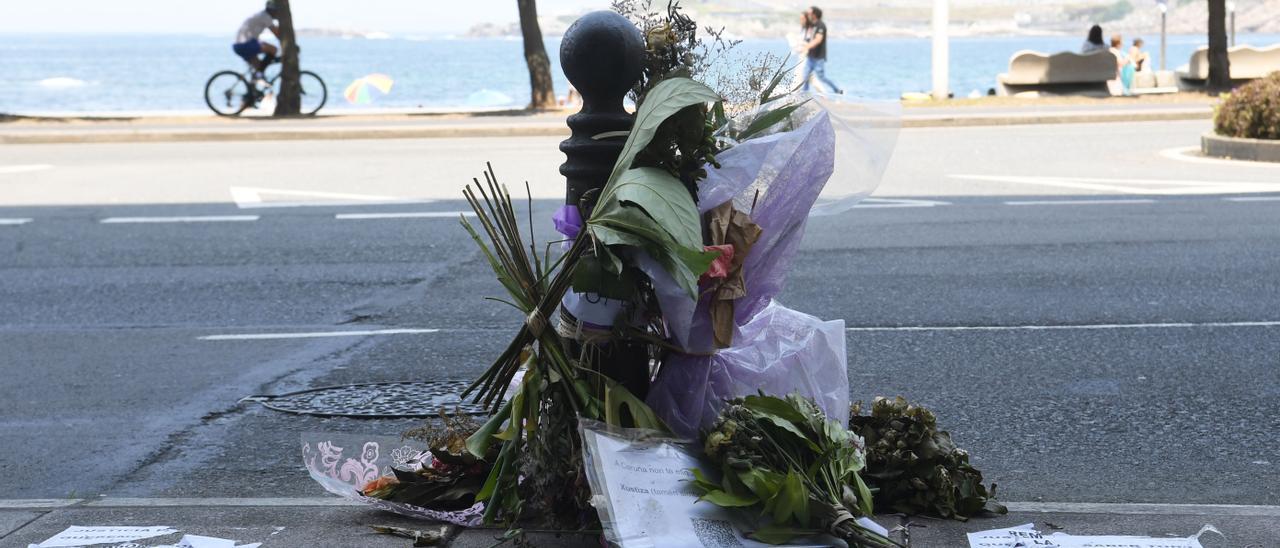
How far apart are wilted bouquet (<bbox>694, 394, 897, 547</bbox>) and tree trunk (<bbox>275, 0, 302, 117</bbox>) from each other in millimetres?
21560

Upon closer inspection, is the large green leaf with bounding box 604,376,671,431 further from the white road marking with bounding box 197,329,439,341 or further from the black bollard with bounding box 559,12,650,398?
the white road marking with bounding box 197,329,439,341

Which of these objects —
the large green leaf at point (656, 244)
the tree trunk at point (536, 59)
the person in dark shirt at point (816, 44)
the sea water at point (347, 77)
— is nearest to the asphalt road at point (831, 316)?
the large green leaf at point (656, 244)

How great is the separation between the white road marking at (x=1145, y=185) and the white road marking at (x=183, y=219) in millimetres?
6827

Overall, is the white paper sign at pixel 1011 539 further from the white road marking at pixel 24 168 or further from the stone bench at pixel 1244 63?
the stone bench at pixel 1244 63

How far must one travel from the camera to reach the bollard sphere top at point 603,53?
351cm

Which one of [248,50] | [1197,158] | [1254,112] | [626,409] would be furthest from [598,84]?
[248,50]

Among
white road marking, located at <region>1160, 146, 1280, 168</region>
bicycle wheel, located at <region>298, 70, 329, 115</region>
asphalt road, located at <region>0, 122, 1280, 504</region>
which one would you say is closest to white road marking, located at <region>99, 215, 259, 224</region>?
asphalt road, located at <region>0, 122, 1280, 504</region>

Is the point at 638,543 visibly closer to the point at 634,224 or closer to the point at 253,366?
the point at 634,224

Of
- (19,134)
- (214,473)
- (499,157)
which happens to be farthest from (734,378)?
(19,134)

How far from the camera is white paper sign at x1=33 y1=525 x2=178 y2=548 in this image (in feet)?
12.3

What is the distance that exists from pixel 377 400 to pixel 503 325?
1.62 m

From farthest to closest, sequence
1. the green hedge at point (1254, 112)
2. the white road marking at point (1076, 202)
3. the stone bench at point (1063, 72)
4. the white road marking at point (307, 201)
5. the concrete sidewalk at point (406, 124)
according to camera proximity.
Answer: the stone bench at point (1063, 72) < the concrete sidewalk at point (406, 124) < the green hedge at point (1254, 112) < the white road marking at point (307, 201) < the white road marking at point (1076, 202)

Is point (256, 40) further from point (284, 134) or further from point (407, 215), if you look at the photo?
point (407, 215)

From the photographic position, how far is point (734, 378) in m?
3.67
